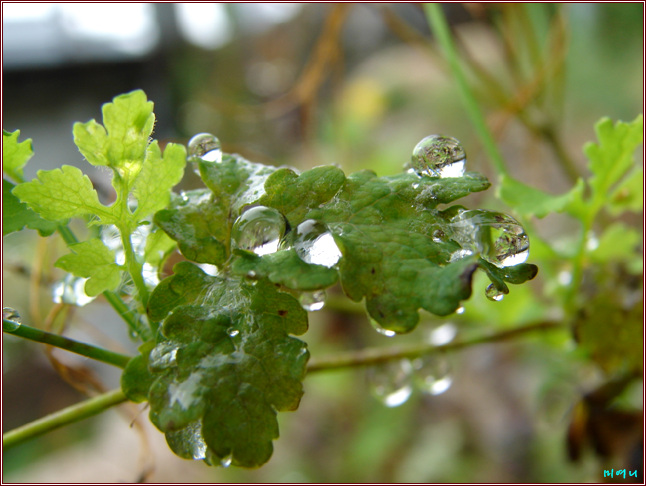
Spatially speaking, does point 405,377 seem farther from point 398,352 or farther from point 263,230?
point 263,230

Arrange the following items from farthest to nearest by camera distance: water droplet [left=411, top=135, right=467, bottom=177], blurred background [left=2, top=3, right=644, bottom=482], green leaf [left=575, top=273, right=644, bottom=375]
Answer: blurred background [left=2, top=3, right=644, bottom=482]
green leaf [left=575, top=273, right=644, bottom=375]
water droplet [left=411, top=135, right=467, bottom=177]

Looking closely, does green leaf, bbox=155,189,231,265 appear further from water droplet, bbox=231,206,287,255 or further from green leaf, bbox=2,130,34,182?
green leaf, bbox=2,130,34,182

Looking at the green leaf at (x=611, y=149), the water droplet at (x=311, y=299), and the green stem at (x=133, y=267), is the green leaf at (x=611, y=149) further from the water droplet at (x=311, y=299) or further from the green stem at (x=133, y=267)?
the green stem at (x=133, y=267)

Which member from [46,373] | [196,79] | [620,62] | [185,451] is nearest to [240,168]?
[185,451]

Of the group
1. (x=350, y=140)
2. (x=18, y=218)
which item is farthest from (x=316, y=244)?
(x=350, y=140)

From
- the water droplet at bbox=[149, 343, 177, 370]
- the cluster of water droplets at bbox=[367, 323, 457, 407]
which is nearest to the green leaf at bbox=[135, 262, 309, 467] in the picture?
the water droplet at bbox=[149, 343, 177, 370]

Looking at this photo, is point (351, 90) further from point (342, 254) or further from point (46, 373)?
point (342, 254)
